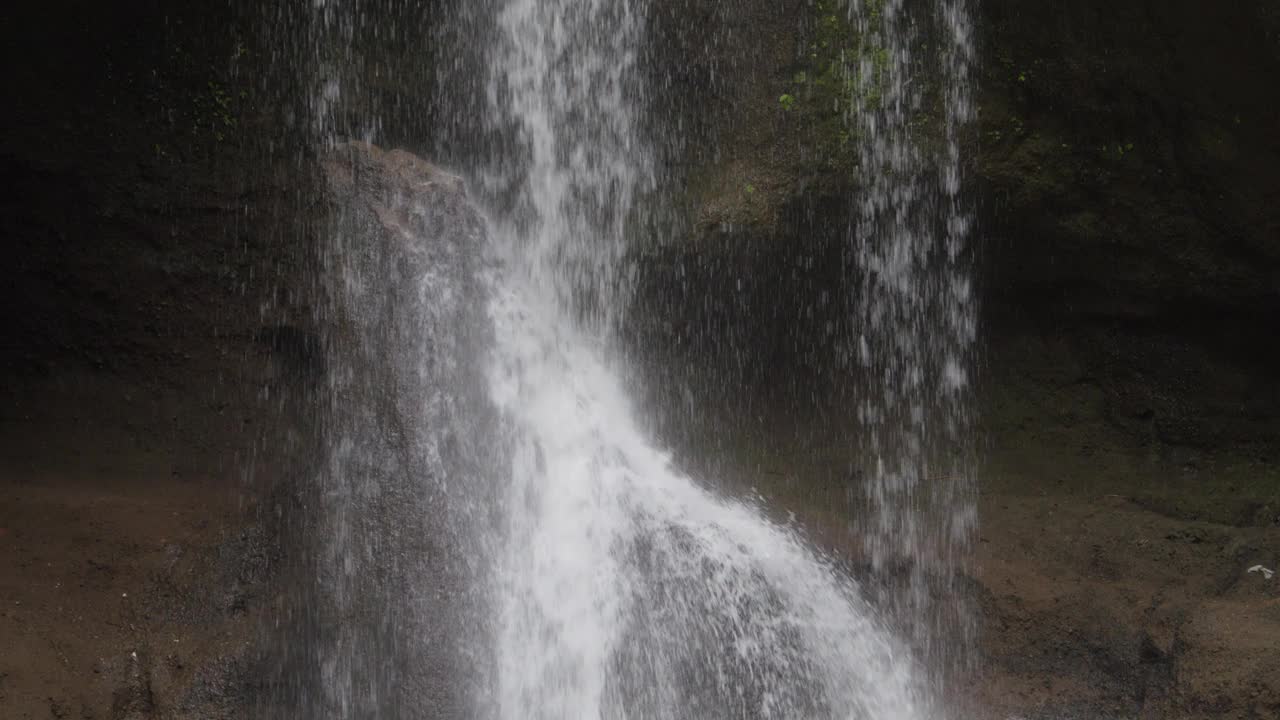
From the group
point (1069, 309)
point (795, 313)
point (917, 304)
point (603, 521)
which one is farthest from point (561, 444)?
point (1069, 309)

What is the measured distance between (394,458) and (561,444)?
0.77 meters

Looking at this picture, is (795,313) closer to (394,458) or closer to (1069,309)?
(1069,309)

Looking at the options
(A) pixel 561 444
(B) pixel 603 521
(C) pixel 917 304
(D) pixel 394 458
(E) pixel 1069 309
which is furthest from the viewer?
(C) pixel 917 304

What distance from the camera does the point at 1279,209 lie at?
199 inches

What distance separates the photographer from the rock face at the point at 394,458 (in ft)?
15.3

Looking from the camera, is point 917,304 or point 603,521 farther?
point 917,304

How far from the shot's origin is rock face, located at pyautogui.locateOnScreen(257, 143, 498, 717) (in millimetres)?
4648

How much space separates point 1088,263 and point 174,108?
4709mm

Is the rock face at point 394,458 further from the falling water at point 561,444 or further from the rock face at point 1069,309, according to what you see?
the rock face at point 1069,309

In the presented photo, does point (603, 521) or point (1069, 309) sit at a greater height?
point (1069, 309)

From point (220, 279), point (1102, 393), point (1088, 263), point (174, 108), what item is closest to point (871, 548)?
point (1102, 393)

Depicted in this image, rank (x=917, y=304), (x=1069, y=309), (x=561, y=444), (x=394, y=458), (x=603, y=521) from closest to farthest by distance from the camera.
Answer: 1. (x=603, y=521)
2. (x=394, y=458)
3. (x=561, y=444)
4. (x=1069, y=309)
5. (x=917, y=304)

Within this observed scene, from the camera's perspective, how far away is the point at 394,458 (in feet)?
15.9

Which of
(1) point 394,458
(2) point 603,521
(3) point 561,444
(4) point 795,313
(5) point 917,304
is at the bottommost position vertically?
(2) point 603,521
